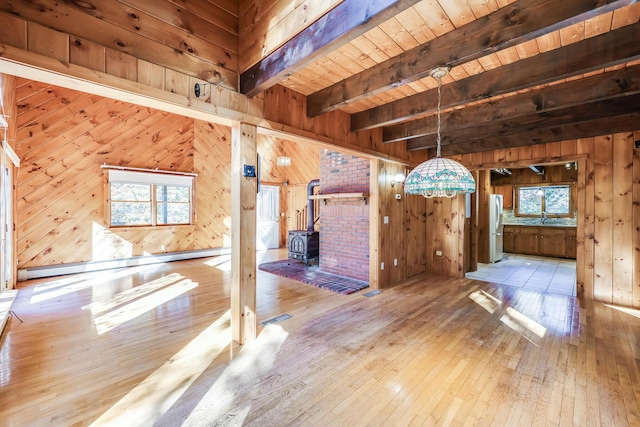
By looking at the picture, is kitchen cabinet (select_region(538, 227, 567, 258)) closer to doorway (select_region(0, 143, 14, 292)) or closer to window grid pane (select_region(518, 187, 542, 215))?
window grid pane (select_region(518, 187, 542, 215))

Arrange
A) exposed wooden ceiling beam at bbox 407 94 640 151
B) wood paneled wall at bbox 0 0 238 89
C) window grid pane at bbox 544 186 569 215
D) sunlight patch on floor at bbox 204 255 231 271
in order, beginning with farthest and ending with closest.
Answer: window grid pane at bbox 544 186 569 215 < sunlight patch on floor at bbox 204 255 231 271 < exposed wooden ceiling beam at bbox 407 94 640 151 < wood paneled wall at bbox 0 0 238 89

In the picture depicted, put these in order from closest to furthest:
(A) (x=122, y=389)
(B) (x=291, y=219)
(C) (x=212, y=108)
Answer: (A) (x=122, y=389) < (C) (x=212, y=108) < (B) (x=291, y=219)

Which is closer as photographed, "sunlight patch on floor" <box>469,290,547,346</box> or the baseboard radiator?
"sunlight patch on floor" <box>469,290,547,346</box>

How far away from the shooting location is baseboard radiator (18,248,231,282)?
5.25m

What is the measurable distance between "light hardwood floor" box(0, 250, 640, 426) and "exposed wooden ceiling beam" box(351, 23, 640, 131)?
2485 millimetres

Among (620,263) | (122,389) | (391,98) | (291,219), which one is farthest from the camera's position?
(291,219)

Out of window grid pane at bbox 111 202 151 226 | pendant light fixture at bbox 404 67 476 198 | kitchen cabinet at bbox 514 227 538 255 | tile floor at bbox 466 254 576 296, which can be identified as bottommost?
tile floor at bbox 466 254 576 296

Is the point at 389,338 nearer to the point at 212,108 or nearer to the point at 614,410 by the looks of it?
the point at 614,410

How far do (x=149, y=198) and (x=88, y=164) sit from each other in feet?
4.37

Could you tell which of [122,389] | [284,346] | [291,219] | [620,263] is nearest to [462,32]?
[284,346]

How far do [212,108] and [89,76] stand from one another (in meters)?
0.85

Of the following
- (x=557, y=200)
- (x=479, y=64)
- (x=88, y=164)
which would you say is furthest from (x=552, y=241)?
(x=88, y=164)

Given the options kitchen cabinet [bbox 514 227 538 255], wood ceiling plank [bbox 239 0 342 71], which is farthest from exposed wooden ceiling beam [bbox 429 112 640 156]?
kitchen cabinet [bbox 514 227 538 255]

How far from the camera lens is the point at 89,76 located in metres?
1.87
